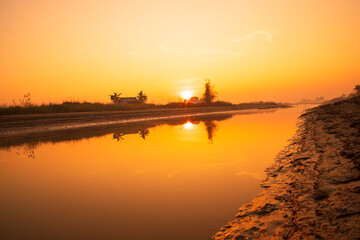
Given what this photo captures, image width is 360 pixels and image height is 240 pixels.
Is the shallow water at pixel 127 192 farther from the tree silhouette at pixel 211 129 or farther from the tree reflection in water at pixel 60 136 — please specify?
the tree silhouette at pixel 211 129

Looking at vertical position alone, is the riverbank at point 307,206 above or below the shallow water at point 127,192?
above

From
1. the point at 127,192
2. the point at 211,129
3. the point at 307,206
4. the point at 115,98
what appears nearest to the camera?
the point at 307,206

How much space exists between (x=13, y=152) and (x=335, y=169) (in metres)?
14.0

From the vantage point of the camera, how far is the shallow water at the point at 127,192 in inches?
146

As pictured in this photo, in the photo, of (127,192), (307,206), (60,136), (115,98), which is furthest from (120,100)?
(307,206)

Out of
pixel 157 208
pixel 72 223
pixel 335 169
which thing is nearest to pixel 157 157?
pixel 157 208

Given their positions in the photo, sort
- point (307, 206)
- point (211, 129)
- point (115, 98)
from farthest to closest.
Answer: point (115, 98) < point (211, 129) < point (307, 206)

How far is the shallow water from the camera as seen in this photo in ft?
12.2

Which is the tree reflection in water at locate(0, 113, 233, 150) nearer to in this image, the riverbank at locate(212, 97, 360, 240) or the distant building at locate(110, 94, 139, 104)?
the riverbank at locate(212, 97, 360, 240)

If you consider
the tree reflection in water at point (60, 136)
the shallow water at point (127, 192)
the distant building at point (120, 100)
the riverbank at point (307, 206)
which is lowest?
the shallow water at point (127, 192)

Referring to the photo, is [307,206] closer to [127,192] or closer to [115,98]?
[127,192]

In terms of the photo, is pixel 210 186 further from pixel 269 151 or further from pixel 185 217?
pixel 269 151

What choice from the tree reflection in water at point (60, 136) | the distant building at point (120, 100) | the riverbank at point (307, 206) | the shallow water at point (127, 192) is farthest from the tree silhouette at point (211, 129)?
the distant building at point (120, 100)

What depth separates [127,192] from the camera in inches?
209
